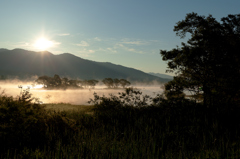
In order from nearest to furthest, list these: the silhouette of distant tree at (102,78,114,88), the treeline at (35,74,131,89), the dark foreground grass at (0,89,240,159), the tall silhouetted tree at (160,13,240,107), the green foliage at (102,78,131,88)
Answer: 1. the dark foreground grass at (0,89,240,159)
2. the tall silhouetted tree at (160,13,240,107)
3. the treeline at (35,74,131,89)
4. the silhouette of distant tree at (102,78,114,88)
5. the green foliage at (102,78,131,88)

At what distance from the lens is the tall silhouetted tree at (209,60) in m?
16.4

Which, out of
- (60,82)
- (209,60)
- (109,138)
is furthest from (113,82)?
(109,138)

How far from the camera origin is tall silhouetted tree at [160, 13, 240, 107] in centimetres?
1639

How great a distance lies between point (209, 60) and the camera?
17.6 m

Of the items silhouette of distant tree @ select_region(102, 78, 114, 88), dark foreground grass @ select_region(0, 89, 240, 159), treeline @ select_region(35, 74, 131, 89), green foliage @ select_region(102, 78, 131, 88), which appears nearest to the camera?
dark foreground grass @ select_region(0, 89, 240, 159)

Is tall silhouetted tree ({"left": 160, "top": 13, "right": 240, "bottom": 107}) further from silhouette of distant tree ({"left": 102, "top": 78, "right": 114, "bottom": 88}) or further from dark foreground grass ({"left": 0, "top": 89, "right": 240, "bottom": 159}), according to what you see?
silhouette of distant tree ({"left": 102, "top": 78, "right": 114, "bottom": 88})

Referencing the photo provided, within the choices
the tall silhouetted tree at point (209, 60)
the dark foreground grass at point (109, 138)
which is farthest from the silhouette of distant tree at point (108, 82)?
the dark foreground grass at point (109, 138)

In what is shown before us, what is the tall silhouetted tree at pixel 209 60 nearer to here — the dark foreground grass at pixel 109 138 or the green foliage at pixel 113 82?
the dark foreground grass at pixel 109 138

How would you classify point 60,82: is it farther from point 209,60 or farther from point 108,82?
point 209,60

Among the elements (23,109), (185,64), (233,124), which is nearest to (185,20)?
(185,64)

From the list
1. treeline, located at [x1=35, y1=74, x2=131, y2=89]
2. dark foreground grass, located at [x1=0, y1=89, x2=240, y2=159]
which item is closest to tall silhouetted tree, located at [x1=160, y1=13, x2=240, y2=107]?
dark foreground grass, located at [x1=0, y1=89, x2=240, y2=159]

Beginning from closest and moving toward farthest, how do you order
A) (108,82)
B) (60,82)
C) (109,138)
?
1. (109,138)
2. (60,82)
3. (108,82)

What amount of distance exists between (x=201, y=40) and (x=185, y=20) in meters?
2.41

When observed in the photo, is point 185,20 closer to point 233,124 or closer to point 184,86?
point 184,86
